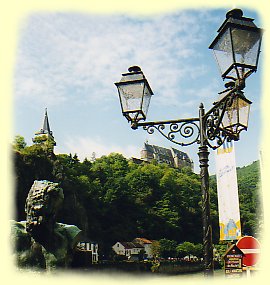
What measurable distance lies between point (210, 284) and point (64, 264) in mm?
2481

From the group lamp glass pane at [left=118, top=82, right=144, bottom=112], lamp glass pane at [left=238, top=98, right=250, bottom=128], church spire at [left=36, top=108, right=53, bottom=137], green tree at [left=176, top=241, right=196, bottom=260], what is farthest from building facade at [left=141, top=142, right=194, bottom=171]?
lamp glass pane at [left=118, top=82, right=144, bottom=112]

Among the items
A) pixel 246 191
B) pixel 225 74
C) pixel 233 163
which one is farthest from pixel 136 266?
pixel 246 191

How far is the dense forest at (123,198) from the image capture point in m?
33.6

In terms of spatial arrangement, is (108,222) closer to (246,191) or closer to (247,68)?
(246,191)

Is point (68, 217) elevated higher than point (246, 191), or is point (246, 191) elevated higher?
point (246, 191)

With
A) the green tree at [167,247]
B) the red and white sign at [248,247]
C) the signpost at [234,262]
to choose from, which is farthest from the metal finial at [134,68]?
the green tree at [167,247]

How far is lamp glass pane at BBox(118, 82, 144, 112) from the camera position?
505cm

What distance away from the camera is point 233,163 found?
16.9m

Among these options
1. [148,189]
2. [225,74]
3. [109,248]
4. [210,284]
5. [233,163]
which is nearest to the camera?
[210,284]

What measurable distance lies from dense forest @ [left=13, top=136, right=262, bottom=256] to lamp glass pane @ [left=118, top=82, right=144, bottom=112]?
2654 cm

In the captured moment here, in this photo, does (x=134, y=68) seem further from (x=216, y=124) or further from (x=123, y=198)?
(x=123, y=198)

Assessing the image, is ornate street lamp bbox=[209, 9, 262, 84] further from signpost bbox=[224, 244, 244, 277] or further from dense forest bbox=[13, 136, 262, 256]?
dense forest bbox=[13, 136, 262, 256]

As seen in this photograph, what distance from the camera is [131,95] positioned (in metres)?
5.09

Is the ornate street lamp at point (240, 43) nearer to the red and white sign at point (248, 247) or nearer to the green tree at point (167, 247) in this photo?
the red and white sign at point (248, 247)
